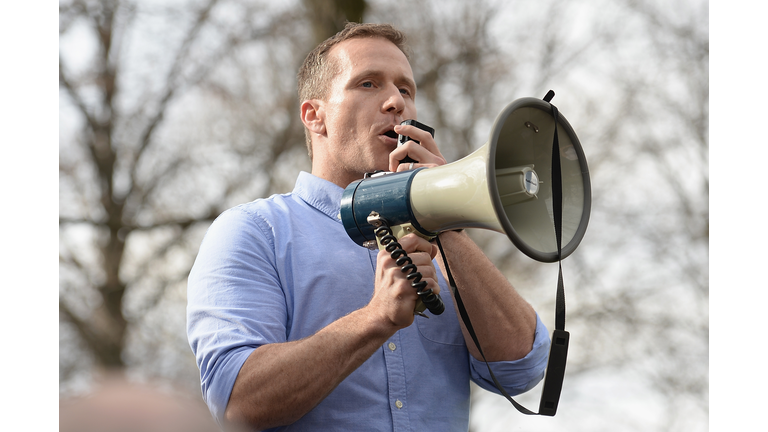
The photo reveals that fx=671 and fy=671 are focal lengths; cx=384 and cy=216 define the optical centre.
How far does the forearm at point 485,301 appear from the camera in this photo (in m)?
2.22

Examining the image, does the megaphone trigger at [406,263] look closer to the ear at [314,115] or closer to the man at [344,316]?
the man at [344,316]

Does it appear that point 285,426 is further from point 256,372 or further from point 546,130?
point 546,130

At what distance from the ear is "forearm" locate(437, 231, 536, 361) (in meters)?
0.81

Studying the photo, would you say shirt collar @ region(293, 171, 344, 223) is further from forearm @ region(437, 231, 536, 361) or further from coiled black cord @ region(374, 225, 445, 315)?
coiled black cord @ region(374, 225, 445, 315)

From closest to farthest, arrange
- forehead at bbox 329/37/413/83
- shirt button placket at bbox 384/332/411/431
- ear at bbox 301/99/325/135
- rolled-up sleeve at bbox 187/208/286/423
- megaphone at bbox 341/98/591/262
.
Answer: megaphone at bbox 341/98/591/262 → rolled-up sleeve at bbox 187/208/286/423 → shirt button placket at bbox 384/332/411/431 → forehead at bbox 329/37/413/83 → ear at bbox 301/99/325/135

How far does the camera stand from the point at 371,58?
267cm

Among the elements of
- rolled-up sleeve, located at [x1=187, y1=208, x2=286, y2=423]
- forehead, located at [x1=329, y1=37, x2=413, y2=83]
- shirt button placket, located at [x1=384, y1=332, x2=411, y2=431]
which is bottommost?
shirt button placket, located at [x1=384, y1=332, x2=411, y2=431]

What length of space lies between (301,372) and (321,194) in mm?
876

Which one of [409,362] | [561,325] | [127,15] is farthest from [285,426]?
[127,15]

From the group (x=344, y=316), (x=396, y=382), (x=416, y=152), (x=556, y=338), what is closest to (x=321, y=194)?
(x=416, y=152)

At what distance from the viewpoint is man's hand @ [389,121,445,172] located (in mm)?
2092

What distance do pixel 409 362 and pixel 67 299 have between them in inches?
203

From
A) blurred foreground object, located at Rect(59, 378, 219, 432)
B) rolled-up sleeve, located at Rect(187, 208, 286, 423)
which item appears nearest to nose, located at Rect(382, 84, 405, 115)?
rolled-up sleeve, located at Rect(187, 208, 286, 423)

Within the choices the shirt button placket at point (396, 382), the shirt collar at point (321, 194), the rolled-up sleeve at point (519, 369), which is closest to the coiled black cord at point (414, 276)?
the shirt button placket at point (396, 382)
